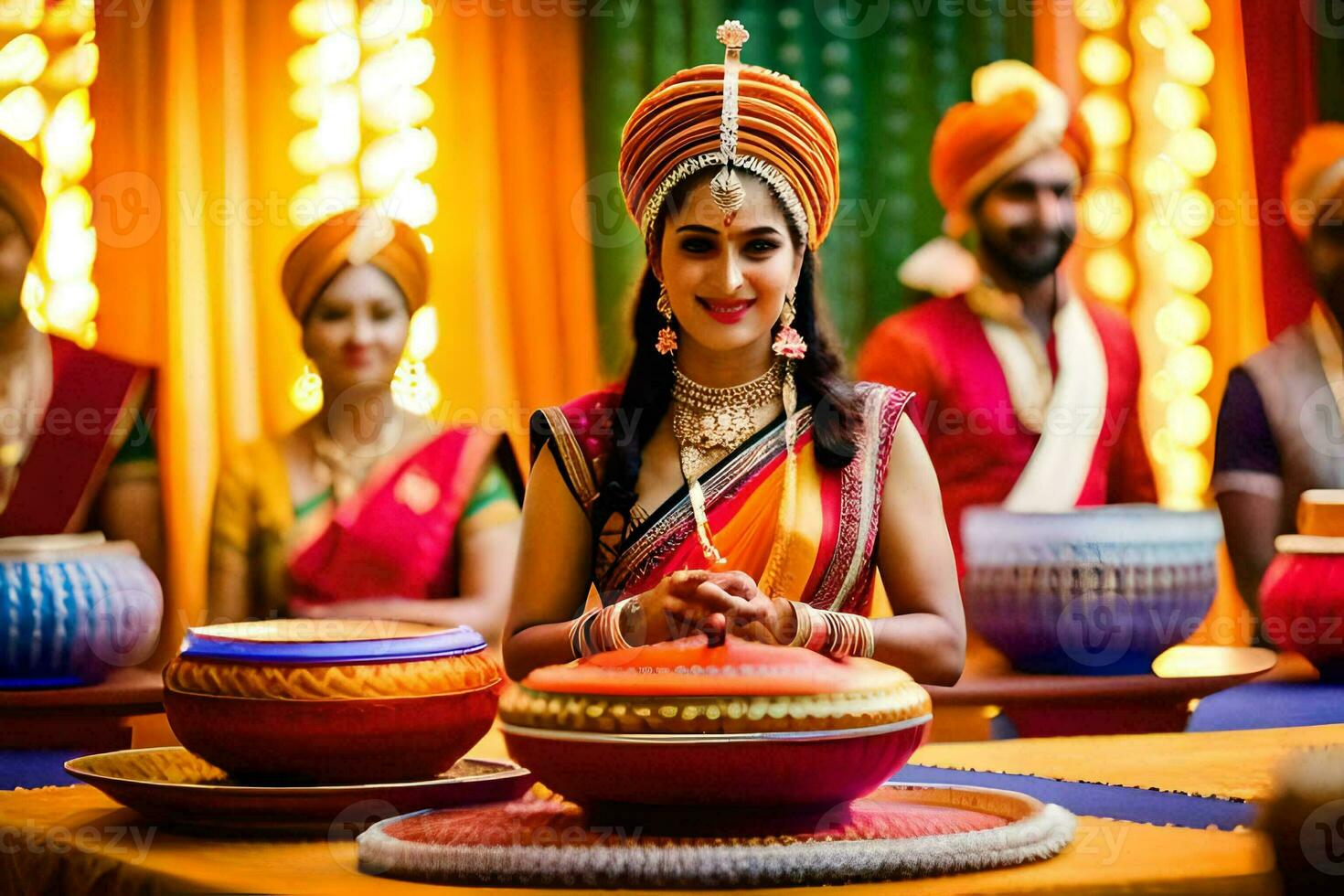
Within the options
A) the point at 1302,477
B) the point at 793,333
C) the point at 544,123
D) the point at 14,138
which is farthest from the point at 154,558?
the point at 1302,477

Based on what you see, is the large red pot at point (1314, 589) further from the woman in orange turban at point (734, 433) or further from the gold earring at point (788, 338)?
the gold earring at point (788, 338)

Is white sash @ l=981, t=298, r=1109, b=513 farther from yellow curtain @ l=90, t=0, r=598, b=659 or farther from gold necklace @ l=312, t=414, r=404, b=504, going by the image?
gold necklace @ l=312, t=414, r=404, b=504

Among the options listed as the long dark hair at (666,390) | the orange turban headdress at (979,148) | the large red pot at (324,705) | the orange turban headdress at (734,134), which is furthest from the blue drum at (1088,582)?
the large red pot at (324,705)

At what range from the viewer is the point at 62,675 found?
2.72 meters

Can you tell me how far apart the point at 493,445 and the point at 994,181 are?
3.86ft

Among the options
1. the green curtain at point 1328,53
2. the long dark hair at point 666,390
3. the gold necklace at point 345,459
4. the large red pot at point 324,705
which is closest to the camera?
the large red pot at point 324,705

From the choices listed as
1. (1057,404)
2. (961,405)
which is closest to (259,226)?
(961,405)

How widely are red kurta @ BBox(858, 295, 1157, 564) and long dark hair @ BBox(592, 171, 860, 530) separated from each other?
142 centimetres

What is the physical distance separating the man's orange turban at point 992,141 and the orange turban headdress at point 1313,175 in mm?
459

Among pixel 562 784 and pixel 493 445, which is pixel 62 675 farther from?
pixel 562 784

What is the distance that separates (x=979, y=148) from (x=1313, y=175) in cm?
72

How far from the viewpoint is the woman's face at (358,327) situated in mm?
3287

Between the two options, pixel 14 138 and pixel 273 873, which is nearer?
pixel 273 873

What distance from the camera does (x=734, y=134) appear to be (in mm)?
1681
